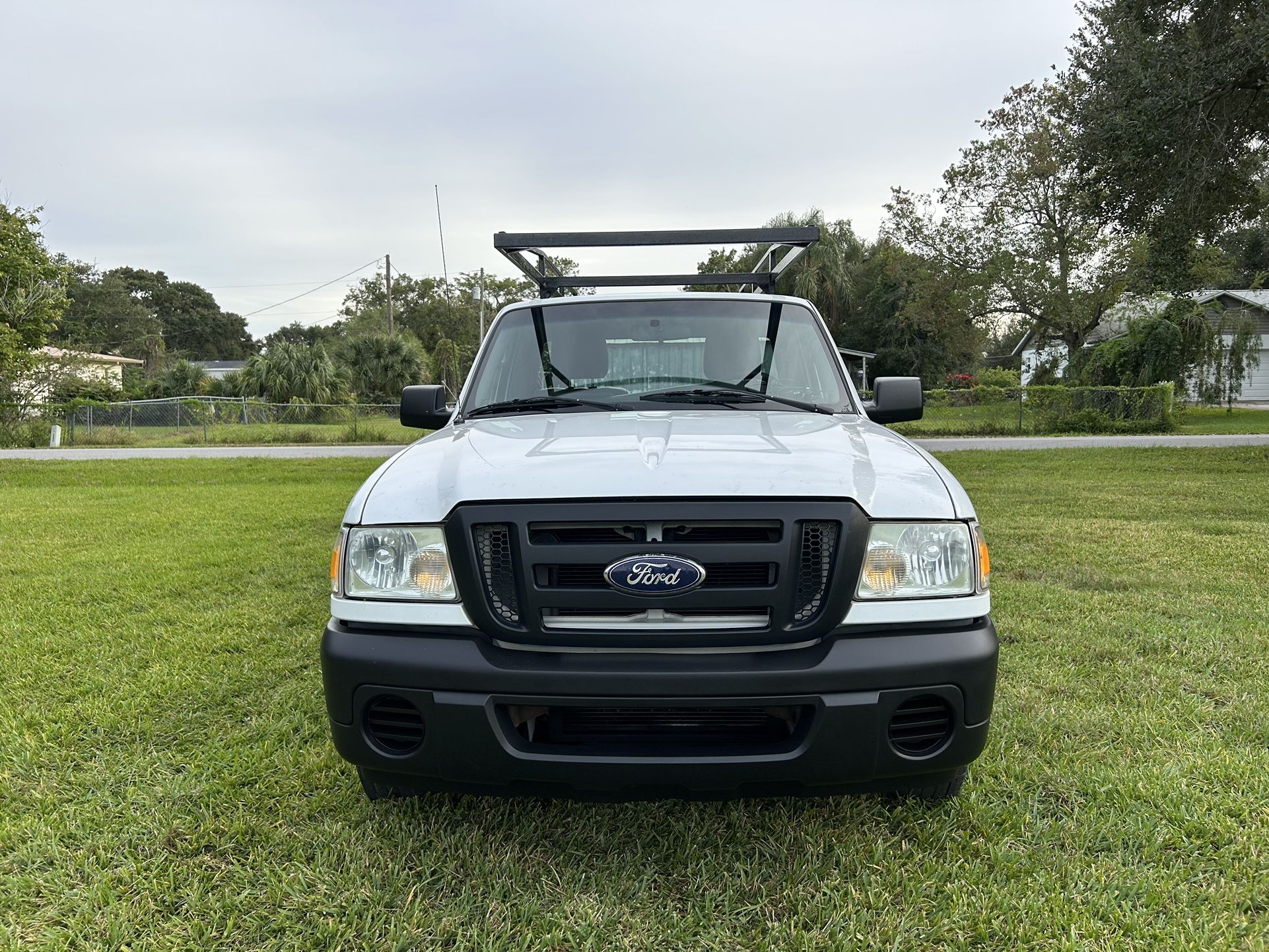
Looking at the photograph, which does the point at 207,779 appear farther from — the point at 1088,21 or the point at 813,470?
the point at 1088,21

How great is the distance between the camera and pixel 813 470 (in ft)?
7.44

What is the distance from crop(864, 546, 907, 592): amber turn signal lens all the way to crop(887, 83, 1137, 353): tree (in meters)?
30.9

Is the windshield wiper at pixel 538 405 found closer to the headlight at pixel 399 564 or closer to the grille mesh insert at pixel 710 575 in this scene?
the headlight at pixel 399 564

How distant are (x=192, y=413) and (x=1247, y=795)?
27.7 meters

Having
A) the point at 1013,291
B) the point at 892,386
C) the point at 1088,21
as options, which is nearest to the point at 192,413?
the point at 1088,21

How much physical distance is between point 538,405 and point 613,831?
1.57 metres

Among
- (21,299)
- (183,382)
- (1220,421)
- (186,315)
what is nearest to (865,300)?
(1220,421)

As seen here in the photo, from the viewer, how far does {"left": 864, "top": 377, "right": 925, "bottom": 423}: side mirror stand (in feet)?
11.8

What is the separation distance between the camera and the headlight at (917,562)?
7.29 ft

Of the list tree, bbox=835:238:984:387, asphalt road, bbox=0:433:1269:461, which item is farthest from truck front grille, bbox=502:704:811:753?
tree, bbox=835:238:984:387

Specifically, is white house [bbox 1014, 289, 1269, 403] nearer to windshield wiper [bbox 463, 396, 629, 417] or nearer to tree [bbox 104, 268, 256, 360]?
windshield wiper [bbox 463, 396, 629, 417]

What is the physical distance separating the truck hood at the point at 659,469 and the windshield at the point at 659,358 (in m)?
0.43

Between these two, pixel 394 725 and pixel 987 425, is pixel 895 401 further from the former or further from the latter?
pixel 987 425

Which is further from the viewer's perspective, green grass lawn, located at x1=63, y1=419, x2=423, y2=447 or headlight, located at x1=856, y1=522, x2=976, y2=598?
green grass lawn, located at x1=63, y1=419, x2=423, y2=447
